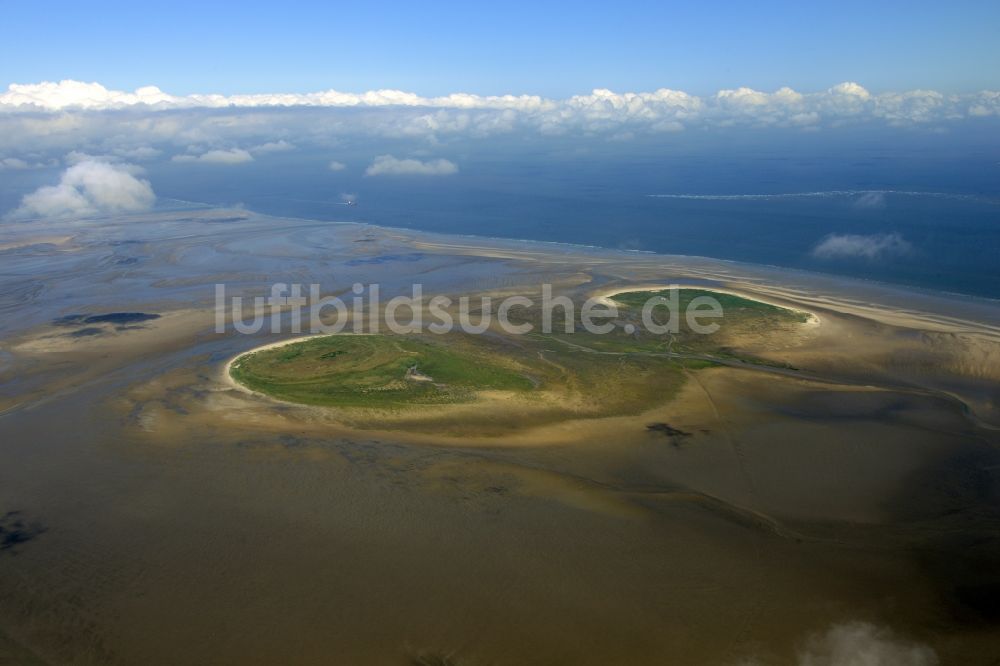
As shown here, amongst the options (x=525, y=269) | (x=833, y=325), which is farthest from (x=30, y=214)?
(x=833, y=325)

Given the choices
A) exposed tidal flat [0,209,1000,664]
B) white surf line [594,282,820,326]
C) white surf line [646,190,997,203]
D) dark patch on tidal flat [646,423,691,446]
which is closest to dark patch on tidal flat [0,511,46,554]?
exposed tidal flat [0,209,1000,664]

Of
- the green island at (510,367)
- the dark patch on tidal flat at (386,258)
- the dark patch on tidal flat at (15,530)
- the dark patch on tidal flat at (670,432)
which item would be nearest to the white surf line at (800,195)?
the dark patch on tidal flat at (386,258)

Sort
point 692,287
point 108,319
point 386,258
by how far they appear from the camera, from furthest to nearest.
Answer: point 386,258 < point 692,287 < point 108,319

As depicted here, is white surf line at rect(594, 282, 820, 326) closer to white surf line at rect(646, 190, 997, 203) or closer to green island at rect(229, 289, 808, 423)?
green island at rect(229, 289, 808, 423)

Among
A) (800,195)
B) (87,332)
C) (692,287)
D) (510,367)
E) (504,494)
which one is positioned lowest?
(504,494)

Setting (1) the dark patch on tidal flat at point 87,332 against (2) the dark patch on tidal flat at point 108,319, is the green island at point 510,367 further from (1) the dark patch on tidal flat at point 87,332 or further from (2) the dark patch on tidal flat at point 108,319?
(2) the dark patch on tidal flat at point 108,319

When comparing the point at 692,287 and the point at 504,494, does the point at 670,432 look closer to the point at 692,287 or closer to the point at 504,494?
the point at 504,494

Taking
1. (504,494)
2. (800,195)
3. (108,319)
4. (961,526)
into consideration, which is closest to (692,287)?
(961,526)
